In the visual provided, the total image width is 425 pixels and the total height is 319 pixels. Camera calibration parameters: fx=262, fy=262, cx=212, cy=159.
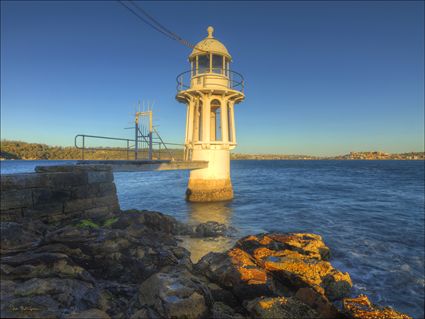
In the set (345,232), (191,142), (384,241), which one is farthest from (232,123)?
(384,241)

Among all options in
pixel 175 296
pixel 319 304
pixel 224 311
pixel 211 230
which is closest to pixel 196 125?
pixel 211 230

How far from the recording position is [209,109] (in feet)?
65.8

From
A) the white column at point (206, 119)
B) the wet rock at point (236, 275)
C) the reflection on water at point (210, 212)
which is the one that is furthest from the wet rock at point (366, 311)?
the white column at point (206, 119)

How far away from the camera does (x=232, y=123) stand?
2086 cm

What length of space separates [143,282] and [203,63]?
18572mm

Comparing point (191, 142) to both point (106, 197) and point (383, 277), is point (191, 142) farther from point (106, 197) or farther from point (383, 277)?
point (383, 277)

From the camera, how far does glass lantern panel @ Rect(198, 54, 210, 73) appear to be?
19.9m

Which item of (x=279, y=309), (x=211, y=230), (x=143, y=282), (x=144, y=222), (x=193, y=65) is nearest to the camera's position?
(x=143, y=282)

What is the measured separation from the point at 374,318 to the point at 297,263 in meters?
2.04

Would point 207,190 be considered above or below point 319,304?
above

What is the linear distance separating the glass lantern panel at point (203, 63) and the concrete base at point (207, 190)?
843cm

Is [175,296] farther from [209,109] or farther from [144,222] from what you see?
[209,109]

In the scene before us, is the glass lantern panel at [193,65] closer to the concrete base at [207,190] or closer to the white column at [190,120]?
the white column at [190,120]

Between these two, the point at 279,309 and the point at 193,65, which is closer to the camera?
the point at 279,309
